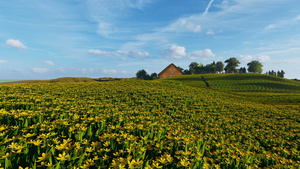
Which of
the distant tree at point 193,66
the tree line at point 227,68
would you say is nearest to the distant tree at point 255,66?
the tree line at point 227,68

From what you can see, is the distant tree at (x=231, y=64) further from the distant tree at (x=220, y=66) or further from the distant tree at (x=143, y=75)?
the distant tree at (x=143, y=75)

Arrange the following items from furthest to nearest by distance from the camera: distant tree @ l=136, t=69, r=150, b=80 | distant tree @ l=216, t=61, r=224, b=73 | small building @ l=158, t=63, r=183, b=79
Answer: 1. distant tree @ l=216, t=61, r=224, b=73
2. distant tree @ l=136, t=69, r=150, b=80
3. small building @ l=158, t=63, r=183, b=79

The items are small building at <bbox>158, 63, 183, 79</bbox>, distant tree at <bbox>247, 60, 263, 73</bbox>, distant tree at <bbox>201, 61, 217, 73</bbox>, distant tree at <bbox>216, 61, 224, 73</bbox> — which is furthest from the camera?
distant tree at <bbox>216, 61, 224, 73</bbox>

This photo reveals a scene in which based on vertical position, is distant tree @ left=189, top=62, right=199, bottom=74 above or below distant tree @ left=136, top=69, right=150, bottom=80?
above

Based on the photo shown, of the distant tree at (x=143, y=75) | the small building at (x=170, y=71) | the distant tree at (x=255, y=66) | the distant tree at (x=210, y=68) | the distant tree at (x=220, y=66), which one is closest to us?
the small building at (x=170, y=71)

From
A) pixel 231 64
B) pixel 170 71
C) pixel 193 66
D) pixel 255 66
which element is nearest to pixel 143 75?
pixel 170 71

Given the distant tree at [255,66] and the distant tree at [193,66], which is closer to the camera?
the distant tree at [255,66]

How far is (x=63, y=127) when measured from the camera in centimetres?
512

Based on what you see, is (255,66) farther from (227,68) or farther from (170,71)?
(170,71)

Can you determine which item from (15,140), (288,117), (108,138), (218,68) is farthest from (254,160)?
(218,68)

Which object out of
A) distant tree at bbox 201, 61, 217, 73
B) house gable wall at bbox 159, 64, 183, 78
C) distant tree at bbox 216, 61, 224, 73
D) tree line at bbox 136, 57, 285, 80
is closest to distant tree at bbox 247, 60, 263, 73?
tree line at bbox 136, 57, 285, 80

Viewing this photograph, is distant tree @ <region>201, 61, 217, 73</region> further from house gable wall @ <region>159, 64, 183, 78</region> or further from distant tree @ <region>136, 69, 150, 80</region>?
house gable wall @ <region>159, 64, 183, 78</region>

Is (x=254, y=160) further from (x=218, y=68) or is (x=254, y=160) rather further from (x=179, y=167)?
(x=218, y=68)

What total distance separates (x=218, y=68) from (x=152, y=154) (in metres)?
148
